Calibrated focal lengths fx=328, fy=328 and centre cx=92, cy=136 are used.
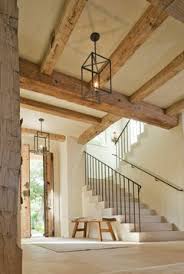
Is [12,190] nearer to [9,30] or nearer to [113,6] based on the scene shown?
[9,30]

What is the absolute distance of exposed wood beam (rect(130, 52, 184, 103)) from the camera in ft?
16.7

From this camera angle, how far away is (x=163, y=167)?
7.36 meters

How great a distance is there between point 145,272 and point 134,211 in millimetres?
4972

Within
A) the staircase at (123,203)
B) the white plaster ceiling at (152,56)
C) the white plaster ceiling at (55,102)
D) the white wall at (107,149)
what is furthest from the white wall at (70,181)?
the white plaster ceiling at (152,56)

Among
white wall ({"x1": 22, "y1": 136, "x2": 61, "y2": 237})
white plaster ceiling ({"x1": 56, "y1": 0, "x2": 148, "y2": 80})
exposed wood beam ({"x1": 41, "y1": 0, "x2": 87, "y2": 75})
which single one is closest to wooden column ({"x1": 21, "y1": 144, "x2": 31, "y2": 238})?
white wall ({"x1": 22, "y1": 136, "x2": 61, "y2": 237})

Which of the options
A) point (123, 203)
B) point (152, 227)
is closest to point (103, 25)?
point (152, 227)

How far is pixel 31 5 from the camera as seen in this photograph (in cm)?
409

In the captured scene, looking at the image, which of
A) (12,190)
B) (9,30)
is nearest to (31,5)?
(9,30)

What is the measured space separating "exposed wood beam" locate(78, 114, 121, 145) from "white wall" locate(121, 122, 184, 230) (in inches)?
43.4

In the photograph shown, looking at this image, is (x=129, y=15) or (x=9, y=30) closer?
(x=9, y=30)

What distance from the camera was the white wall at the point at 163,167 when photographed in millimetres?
6836

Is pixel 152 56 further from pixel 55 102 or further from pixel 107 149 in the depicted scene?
pixel 107 149

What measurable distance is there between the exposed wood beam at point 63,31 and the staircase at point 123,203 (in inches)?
130

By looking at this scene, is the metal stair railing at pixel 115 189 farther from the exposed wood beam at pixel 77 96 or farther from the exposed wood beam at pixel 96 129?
the exposed wood beam at pixel 77 96
